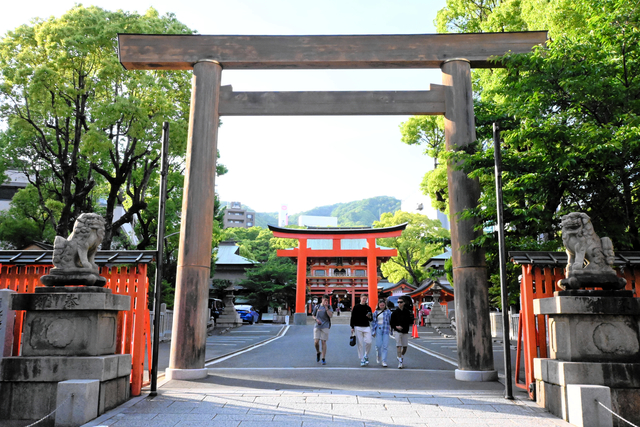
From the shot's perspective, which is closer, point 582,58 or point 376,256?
point 582,58

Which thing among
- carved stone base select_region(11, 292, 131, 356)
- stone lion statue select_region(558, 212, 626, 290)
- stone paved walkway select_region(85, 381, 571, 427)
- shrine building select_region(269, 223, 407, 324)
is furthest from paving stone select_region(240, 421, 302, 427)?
shrine building select_region(269, 223, 407, 324)

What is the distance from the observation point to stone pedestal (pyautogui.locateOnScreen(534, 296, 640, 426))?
5.52 metres

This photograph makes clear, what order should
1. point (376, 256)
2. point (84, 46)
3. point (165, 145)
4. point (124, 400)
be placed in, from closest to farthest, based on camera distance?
1. point (124, 400)
2. point (165, 145)
3. point (84, 46)
4. point (376, 256)

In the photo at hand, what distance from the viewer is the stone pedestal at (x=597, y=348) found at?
552cm

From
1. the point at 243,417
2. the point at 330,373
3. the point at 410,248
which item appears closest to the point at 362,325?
the point at 330,373

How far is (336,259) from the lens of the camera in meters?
38.4

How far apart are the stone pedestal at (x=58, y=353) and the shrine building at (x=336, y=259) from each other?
25346mm

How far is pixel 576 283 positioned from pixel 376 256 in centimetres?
2870

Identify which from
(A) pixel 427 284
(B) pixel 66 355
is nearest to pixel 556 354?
(B) pixel 66 355

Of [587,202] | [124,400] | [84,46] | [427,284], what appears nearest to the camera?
[124,400]

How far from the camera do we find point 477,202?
8914mm

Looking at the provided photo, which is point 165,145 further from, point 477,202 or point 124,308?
point 477,202

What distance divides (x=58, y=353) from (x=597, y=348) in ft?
21.1

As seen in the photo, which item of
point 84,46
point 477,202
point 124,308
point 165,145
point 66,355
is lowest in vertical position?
point 66,355
